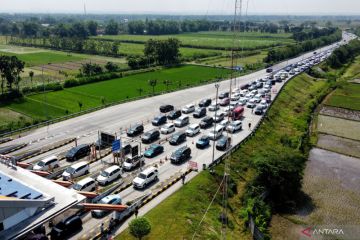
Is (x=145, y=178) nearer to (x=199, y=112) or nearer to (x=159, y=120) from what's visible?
(x=159, y=120)

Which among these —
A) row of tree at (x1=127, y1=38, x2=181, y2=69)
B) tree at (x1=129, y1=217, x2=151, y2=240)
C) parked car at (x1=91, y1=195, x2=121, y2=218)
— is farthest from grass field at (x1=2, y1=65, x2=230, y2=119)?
tree at (x1=129, y1=217, x2=151, y2=240)

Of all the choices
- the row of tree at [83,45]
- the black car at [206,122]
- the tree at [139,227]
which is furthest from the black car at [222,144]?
the row of tree at [83,45]

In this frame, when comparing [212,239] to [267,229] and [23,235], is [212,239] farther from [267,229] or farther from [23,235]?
[23,235]

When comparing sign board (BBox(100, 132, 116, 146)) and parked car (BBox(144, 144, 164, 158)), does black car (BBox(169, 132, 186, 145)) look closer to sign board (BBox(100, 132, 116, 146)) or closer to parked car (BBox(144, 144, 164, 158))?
parked car (BBox(144, 144, 164, 158))

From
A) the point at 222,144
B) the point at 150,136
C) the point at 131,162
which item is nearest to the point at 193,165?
the point at 131,162

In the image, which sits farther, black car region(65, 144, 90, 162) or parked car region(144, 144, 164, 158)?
parked car region(144, 144, 164, 158)
